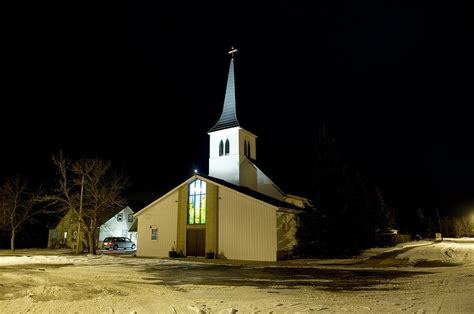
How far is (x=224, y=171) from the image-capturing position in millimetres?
33250

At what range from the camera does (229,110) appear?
35.6 m

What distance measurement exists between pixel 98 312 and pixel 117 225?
3984 centimetres

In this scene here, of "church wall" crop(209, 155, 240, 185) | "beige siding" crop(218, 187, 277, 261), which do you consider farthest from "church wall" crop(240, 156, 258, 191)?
"beige siding" crop(218, 187, 277, 261)

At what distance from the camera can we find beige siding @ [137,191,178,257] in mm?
27438

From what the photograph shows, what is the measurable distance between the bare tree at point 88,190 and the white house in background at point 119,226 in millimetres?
14254

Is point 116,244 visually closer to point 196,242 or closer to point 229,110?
point 196,242

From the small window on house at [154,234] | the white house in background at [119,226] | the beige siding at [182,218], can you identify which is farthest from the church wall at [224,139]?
the white house in background at [119,226]

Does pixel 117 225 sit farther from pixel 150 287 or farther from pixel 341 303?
pixel 341 303

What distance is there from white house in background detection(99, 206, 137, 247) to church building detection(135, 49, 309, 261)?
1776cm

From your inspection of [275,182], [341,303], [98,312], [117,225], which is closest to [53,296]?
[98,312]

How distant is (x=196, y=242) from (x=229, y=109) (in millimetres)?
14556

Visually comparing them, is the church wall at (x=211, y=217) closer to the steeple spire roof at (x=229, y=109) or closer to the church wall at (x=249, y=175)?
the church wall at (x=249, y=175)

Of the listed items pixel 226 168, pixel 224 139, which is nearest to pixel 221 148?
pixel 224 139

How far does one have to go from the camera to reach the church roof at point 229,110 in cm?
3422
